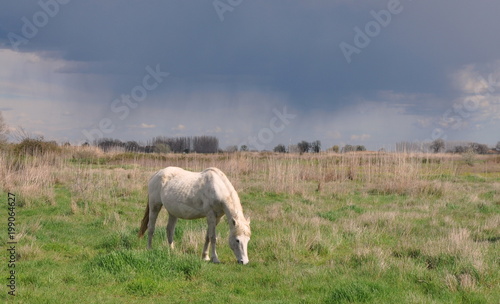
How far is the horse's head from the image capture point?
7.72m

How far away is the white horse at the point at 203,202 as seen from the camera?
7.85 m

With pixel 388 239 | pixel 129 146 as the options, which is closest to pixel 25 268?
pixel 388 239

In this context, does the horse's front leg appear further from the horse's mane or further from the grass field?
the horse's mane

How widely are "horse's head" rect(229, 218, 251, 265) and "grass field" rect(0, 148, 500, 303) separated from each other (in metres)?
0.20

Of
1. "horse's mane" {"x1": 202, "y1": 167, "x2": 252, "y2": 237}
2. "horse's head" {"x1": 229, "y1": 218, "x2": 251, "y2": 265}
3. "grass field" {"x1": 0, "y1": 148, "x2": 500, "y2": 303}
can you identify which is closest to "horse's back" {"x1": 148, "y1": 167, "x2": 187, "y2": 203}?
"grass field" {"x1": 0, "y1": 148, "x2": 500, "y2": 303}

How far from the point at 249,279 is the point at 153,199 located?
3612 mm

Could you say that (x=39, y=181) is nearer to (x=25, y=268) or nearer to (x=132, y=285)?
(x=25, y=268)

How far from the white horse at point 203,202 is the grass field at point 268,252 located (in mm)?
435

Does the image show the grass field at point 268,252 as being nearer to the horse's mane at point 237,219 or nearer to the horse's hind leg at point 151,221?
the horse's hind leg at point 151,221

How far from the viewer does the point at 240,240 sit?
25.3ft

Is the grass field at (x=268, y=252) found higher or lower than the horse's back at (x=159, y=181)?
lower

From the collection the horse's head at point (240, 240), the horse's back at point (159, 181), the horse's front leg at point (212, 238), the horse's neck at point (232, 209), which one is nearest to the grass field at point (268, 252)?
the horse's head at point (240, 240)

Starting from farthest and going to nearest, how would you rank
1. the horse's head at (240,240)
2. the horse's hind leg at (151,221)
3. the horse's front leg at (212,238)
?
the horse's hind leg at (151,221) → the horse's front leg at (212,238) → the horse's head at (240,240)

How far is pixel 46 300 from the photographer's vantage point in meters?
6.00
